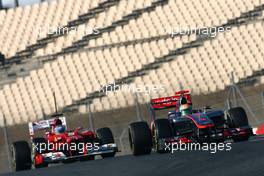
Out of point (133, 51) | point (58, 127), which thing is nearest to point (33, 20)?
point (133, 51)

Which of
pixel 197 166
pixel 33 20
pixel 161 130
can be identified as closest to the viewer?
pixel 197 166

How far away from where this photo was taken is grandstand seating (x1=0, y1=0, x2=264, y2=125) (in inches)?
1622

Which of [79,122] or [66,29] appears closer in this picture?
[79,122]

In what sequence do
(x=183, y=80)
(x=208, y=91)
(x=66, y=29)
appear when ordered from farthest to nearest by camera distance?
1. (x=66, y=29)
2. (x=183, y=80)
3. (x=208, y=91)

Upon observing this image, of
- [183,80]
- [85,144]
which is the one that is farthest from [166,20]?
[85,144]

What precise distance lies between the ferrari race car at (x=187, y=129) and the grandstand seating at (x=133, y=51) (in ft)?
56.6

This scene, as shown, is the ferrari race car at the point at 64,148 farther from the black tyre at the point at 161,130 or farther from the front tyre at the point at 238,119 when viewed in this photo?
the front tyre at the point at 238,119

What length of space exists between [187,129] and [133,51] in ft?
77.2

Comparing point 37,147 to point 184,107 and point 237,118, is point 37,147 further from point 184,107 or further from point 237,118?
point 237,118

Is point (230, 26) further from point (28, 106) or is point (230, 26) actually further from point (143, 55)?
point (28, 106)

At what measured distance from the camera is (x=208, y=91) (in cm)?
3269

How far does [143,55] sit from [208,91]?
11.4 meters

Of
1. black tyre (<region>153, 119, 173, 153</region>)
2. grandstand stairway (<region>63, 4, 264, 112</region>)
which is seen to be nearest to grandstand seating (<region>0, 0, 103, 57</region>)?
grandstand stairway (<region>63, 4, 264, 112</region>)

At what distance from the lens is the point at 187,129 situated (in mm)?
20859
